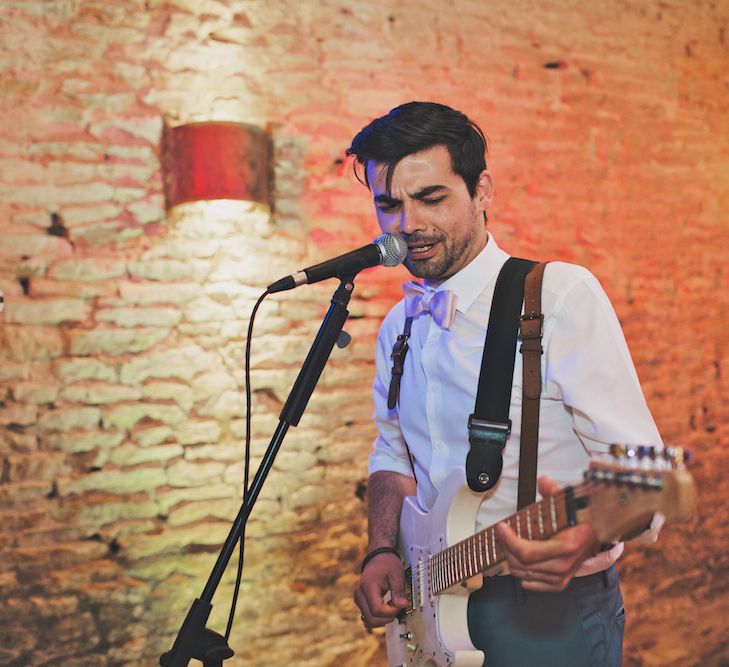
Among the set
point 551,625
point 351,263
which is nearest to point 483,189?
point 351,263

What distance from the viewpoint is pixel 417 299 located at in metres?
2.11

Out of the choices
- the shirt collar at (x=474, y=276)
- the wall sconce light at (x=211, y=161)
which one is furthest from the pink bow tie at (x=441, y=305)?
the wall sconce light at (x=211, y=161)

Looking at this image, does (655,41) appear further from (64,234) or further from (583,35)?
(64,234)

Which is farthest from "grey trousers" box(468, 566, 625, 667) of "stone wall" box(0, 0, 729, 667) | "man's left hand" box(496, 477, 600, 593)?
"stone wall" box(0, 0, 729, 667)

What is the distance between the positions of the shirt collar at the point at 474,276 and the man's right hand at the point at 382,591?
701mm

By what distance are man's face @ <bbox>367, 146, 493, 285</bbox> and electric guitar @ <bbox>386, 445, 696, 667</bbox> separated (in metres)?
0.59

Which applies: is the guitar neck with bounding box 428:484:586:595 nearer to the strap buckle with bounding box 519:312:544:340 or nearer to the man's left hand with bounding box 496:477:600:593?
the man's left hand with bounding box 496:477:600:593

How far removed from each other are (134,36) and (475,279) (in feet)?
5.65

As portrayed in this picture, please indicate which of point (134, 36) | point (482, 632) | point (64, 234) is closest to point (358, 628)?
point (482, 632)

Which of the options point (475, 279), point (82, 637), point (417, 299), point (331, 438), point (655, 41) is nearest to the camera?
point (475, 279)

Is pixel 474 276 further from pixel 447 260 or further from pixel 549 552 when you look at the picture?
pixel 549 552

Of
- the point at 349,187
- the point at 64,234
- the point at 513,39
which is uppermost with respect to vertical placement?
the point at 513,39

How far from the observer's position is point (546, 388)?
5.60 feet

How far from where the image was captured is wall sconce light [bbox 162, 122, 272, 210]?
269 cm
